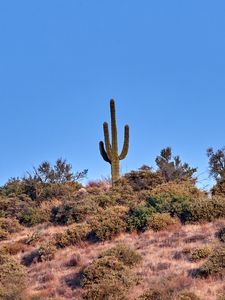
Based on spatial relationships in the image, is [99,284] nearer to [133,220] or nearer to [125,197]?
[133,220]

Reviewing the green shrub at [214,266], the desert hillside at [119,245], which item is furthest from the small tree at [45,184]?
the green shrub at [214,266]

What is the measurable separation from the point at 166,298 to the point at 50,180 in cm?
2469

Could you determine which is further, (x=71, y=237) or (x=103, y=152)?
(x=103, y=152)

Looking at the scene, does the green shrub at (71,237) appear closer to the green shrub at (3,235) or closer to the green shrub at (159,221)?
→ the green shrub at (159,221)

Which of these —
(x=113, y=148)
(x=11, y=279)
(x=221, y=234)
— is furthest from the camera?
(x=113, y=148)

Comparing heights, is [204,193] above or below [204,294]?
above

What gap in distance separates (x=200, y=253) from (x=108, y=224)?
4995mm

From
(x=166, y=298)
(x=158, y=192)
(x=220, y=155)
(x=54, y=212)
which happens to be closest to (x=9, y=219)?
(x=54, y=212)

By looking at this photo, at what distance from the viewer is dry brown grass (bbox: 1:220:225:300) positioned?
1262 centimetres

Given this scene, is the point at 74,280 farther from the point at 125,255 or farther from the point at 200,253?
the point at 200,253

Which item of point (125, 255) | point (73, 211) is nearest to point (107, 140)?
point (73, 211)

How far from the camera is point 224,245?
48.0 feet

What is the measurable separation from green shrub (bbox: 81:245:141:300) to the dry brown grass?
0.96ft

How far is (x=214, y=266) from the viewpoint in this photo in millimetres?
13086
